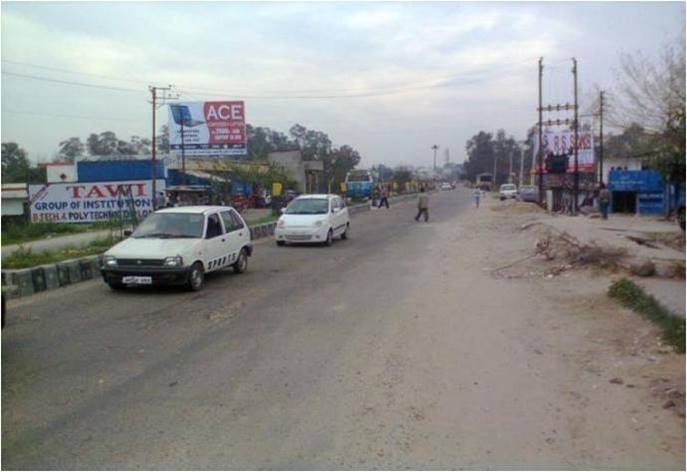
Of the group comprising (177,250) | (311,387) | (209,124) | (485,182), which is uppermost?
(209,124)

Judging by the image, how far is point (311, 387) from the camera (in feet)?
19.9

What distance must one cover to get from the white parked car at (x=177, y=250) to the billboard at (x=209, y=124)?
1217 inches

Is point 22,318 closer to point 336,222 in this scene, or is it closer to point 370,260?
point 370,260

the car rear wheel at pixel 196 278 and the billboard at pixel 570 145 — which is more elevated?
the billboard at pixel 570 145

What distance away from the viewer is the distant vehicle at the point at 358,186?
54.2 m

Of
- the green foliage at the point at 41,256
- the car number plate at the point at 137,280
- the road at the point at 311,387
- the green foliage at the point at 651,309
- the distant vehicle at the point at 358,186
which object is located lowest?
the road at the point at 311,387

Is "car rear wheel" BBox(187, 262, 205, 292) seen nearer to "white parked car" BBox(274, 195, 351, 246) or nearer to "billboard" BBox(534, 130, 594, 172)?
"white parked car" BBox(274, 195, 351, 246)

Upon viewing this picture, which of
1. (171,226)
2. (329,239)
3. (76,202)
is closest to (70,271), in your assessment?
(171,226)

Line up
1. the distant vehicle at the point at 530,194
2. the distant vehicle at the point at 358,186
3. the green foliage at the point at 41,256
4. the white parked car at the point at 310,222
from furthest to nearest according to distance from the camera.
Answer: the distant vehicle at the point at 358,186
the distant vehicle at the point at 530,194
the white parked car at the point at 310,222
the green foliage at the point at 41,256

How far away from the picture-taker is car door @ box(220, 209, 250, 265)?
1352cm

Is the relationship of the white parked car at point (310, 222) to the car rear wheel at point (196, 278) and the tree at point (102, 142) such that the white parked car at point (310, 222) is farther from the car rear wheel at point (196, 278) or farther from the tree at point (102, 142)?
the tree at point (102, 142)

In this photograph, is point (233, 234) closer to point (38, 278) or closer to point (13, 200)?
point (38, 278)

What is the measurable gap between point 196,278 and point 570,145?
120ft

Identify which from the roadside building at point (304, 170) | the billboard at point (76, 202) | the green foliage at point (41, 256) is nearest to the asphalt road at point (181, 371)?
the green foliage at point (41, 256)
